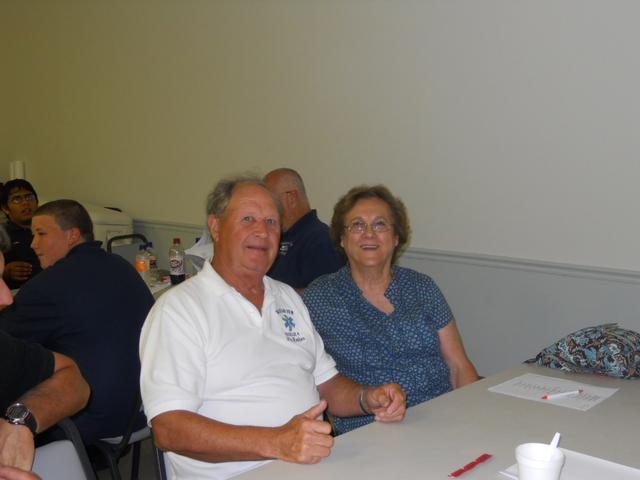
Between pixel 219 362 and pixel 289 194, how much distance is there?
2.13m

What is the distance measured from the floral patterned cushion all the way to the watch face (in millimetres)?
1658

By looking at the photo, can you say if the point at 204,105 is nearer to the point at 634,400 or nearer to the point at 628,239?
the point at 628,239

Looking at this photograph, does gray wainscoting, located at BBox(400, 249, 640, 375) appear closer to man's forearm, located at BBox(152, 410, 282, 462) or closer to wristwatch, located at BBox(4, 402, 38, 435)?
man's forearm, located at BBox(152, 410, 282, 462)

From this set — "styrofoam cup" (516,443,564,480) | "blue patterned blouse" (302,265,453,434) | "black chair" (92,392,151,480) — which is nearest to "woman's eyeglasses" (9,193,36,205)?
"black chair" (92,392,151,480)

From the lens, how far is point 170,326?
66.4 inches

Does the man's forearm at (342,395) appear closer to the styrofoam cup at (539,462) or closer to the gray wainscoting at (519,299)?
the styrofoam cup at (539,462)

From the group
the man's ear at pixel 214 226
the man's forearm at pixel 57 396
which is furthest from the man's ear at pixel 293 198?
the man's forearm at pixel 57 396

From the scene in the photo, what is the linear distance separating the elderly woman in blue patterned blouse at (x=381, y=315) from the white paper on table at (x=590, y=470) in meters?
0.84

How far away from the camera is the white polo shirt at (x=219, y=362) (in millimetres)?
1626

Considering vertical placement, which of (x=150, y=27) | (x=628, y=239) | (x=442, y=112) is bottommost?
(x=628, y=239)

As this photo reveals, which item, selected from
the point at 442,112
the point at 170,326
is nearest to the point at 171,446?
the point at 170,326

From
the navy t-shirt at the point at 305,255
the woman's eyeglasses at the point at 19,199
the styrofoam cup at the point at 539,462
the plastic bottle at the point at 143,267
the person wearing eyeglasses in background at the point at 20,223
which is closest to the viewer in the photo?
the styrofoam cup at the point at 539,462

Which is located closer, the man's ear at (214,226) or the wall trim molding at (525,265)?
the man's ear at (214,226)

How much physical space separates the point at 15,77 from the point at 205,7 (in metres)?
3.39
